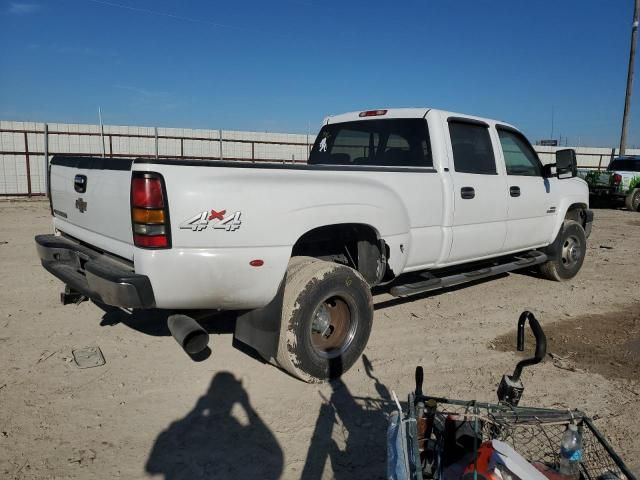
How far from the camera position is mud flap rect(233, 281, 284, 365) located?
3.33 m

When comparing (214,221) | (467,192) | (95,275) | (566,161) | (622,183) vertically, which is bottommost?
(95,275)

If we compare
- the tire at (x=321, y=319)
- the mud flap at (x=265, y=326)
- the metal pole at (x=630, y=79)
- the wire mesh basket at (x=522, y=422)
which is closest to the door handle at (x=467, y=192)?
the tire at (x=321, y=319)

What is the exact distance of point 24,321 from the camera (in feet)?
15.1

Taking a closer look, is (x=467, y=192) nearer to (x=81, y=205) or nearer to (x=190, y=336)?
(x=190, y=336)

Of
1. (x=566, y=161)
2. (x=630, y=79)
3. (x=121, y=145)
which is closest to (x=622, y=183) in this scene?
(x=630, y=79)

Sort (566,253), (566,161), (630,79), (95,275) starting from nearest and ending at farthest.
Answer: (95,275)
(566,161)
(566,253)
(630,79)

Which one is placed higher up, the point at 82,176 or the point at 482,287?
the point at 82,176

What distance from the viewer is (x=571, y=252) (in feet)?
22.0

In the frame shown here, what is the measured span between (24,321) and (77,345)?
886 mm

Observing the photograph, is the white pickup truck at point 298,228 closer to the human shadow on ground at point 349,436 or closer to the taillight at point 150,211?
the taillight at point 150,211

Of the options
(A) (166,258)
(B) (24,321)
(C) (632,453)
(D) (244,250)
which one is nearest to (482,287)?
(C) (632,453)

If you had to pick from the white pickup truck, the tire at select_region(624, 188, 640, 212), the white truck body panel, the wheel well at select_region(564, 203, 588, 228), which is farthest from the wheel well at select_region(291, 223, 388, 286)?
the tire at select_region(624, 188, 640, 212)

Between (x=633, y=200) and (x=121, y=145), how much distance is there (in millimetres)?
17040

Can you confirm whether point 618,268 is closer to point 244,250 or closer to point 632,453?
point 632,453
